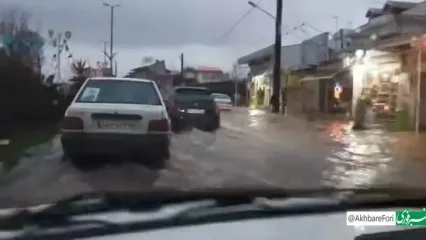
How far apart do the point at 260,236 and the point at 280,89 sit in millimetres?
1561

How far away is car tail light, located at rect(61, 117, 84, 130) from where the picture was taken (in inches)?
131

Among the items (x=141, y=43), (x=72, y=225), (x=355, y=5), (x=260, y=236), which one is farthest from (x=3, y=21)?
(x=355, y=5)

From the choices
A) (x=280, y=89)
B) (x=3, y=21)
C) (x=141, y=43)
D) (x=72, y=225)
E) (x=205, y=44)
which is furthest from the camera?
(x=280, y=89)

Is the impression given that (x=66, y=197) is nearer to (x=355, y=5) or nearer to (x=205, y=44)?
(x=205, y=44)

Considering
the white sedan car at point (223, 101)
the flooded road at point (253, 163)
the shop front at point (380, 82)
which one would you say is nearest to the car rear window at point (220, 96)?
the white sedan car at point (223, 101)

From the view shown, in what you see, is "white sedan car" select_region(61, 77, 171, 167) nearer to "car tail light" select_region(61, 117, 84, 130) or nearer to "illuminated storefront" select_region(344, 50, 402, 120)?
"car tail light" select_region(61, 117, 84, 130)

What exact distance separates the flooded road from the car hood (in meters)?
0.36

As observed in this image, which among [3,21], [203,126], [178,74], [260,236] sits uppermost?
[3,21]

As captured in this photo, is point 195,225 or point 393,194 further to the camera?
point 393,194

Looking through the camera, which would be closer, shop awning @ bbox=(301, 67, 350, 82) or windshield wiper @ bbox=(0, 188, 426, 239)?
windshield wiper @ bbox=(0, 188, 426, 239)

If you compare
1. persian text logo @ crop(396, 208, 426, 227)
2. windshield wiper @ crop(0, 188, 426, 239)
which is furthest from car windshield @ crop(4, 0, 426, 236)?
persian text logo @ crop(396, 208, 426, 227)

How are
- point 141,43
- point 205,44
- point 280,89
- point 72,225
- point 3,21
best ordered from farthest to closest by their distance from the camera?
point 280,89 < point 205,44 < point 141,43 < point 3,21 < point 72,225

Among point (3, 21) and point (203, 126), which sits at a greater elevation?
point (3, 21)

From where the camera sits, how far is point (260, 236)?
8.70ft
